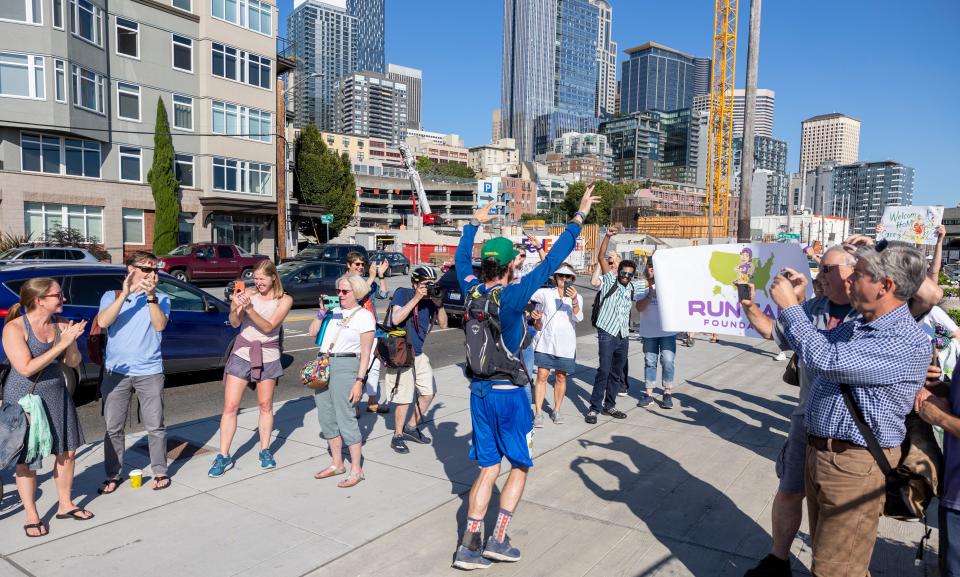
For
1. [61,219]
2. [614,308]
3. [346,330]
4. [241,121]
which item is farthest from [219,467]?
[241,121]

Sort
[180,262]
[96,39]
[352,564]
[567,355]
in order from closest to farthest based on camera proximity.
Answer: [352,564]
[567,355]
[180,262]
[96,39]

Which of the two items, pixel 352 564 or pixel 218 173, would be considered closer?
pixel 352 564

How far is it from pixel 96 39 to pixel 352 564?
3321 cm

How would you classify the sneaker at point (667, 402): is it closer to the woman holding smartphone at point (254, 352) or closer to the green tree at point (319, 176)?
the woman holding smartphone at point (254, 352)

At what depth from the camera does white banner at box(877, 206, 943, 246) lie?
12190 mm

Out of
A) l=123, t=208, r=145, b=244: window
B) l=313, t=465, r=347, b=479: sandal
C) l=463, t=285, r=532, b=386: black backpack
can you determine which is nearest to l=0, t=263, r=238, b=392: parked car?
l=313, t=465, r=347, b=479: sandal

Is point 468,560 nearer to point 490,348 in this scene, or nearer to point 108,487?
point 490,348

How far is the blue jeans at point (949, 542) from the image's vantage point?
2695mm

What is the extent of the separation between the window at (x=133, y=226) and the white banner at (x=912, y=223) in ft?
103

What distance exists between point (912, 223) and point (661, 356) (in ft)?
26.3

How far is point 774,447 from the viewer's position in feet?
21.6

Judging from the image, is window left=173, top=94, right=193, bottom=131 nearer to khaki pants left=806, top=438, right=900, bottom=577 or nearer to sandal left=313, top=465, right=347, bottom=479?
sandal left=313, top=465, right=347, bottom=479

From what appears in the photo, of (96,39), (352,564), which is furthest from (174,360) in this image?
(96,39)

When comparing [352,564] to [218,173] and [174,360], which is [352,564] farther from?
[218,173]
